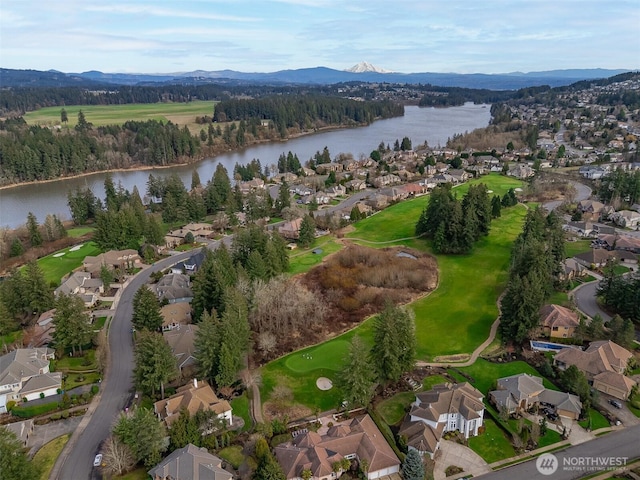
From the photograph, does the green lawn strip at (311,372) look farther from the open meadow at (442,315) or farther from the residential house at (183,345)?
the residential house at (183,345)

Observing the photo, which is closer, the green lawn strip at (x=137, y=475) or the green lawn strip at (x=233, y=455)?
the green lawn strip at (x=137, y=475)

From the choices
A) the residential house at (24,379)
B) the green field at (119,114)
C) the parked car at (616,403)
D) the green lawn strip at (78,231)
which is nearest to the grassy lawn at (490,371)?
the parked car at (616,403)

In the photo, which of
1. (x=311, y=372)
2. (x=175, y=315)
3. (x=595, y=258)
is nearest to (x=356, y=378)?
(x=311, y=372)

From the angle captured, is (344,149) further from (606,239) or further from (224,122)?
(606,239)

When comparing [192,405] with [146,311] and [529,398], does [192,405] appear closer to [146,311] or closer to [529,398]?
[146,311]

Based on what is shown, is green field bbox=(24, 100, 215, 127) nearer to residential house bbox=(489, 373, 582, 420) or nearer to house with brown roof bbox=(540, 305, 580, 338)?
house with brown roof bbox=(540, 305, 580, 338)

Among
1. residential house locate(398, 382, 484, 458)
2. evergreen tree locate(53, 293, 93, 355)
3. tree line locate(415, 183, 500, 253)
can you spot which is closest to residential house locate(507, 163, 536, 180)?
tree line locate(415, 183, 500, 253)
